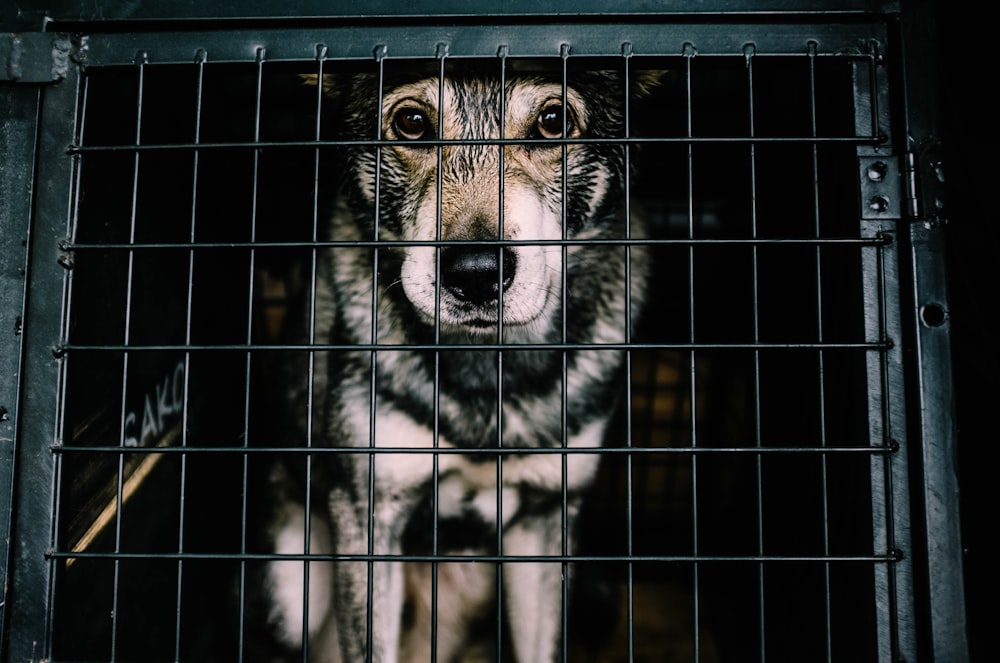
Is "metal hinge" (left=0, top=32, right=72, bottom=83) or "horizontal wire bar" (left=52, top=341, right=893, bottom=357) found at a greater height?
"metal hinge" (left=0, top=32, right=72, bottom=83)

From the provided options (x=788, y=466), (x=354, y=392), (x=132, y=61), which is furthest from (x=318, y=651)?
(x=132, y=61)

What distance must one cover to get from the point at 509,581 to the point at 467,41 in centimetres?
132

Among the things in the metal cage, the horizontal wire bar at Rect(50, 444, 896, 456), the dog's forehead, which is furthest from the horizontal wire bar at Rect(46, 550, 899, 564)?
the dog's forehead

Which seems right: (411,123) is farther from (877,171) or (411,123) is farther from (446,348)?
(877,171)

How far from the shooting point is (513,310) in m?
1.29

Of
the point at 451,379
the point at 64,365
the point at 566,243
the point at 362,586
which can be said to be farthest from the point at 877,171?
the point at 362,586

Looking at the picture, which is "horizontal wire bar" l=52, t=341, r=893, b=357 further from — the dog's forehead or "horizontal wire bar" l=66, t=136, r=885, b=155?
the dog's forehead

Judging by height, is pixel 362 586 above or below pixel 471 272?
below

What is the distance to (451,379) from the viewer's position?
5.77 feet

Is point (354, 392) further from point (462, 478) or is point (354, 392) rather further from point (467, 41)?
point (467, 41)

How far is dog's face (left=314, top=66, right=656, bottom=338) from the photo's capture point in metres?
1.19

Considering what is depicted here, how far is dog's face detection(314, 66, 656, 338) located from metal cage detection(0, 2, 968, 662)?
0.58ft

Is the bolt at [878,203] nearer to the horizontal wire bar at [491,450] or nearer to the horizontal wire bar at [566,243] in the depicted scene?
the horizontal wire bar at [566,243]

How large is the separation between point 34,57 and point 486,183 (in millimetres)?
755
